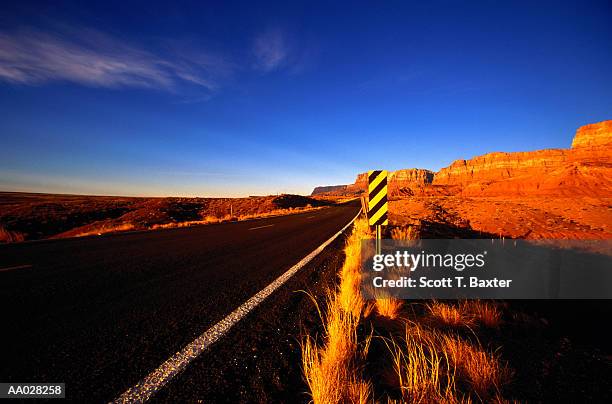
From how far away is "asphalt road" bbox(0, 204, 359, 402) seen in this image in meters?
1.95

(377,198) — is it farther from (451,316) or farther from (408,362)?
(408,362)

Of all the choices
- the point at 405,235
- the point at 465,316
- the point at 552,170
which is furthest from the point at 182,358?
the point at 552,170

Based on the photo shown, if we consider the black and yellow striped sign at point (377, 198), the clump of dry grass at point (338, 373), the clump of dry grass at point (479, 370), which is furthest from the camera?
the black and yellow striped sign at point (377, 198)

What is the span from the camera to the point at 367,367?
6.56 feet

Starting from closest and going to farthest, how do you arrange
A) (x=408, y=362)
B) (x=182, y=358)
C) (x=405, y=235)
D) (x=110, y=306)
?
(x=182, y=358) → (x=408, y=362) → (x=110, y=306) → (x=405, y=235)

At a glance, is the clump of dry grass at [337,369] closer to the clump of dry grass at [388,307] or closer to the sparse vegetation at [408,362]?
the sparse vegetation at [408,362]

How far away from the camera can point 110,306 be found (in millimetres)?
3188

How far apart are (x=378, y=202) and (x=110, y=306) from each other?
14.7 feet

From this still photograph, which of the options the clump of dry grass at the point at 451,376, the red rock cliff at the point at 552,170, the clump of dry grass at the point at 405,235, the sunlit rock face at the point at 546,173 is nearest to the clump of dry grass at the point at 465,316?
the clump of dry grass at the point at 451,376

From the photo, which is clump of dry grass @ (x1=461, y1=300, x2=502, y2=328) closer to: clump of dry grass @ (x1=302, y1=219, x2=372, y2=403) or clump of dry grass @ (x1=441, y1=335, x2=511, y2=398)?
clump of dry grass @ (x1=441, y1=335, x2=511, y2=398)

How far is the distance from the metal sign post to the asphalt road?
6.40ft

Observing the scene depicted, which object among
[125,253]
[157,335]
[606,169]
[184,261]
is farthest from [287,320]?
[606,169]

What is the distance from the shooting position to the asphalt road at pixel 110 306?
195 cm

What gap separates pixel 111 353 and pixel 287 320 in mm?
1580
